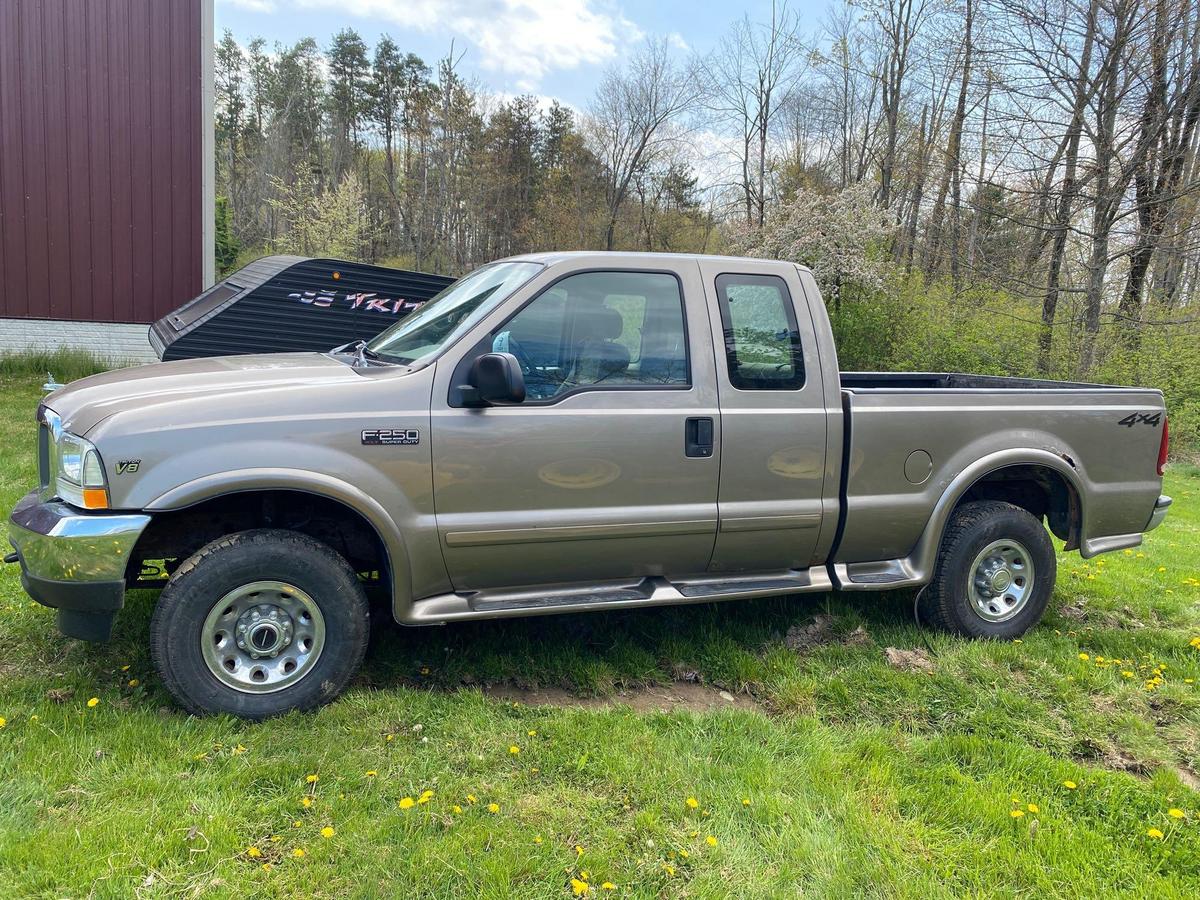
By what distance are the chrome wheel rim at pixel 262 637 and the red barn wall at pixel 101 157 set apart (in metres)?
12.3

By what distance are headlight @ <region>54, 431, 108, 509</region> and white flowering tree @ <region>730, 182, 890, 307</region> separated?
15.5m

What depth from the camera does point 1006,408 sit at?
14.7ft

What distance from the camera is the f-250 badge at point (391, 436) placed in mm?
3375

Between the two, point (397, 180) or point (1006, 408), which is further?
point (397, 180)

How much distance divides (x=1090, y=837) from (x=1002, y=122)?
562 inches

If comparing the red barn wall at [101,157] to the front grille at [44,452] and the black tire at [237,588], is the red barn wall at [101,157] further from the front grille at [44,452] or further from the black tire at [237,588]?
the black tire at [237,588]

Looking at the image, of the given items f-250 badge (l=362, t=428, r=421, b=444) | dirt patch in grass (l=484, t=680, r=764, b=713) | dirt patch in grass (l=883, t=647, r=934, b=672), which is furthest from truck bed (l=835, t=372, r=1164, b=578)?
f-250 badge (l=362, t=428, r=421, b=444)

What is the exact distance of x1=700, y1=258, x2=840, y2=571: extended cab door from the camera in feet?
12.9

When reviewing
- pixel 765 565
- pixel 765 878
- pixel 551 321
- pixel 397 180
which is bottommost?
pixel 765 878

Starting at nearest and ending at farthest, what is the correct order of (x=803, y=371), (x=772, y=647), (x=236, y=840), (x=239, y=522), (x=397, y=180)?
(x=236, y=840) < (x=239, y=522) < (x=803, y=371) < (x=772, y=647) < (x=397, y=180)

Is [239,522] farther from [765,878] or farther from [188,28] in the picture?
[188,28]

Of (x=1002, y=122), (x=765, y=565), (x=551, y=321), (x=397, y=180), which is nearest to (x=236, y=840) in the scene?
(x=551, y=321)

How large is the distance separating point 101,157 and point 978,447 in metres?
14.1

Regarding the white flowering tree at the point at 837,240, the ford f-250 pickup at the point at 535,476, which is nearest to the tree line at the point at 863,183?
the white flowering tree at the point at 837,240
